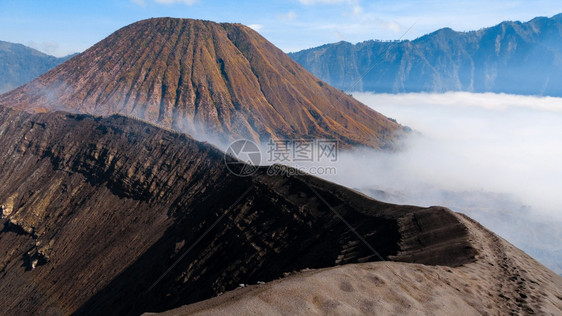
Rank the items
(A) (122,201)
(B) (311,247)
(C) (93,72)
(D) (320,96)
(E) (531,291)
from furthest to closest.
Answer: (D) (320,96) < (C) (93,72) < (A) (122,201) < (B) (311,247) < (E) (531,291)

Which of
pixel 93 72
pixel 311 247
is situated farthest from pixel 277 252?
pixel 93 72

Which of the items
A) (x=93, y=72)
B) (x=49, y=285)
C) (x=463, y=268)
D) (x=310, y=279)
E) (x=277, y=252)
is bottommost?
(x=49, y=285)

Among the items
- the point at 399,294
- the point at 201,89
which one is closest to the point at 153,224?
the point at 399,294

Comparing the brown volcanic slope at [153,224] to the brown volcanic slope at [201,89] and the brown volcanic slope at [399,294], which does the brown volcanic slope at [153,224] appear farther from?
the brown volcanic slope at [201,89]

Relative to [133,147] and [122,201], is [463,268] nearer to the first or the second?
[122,201]

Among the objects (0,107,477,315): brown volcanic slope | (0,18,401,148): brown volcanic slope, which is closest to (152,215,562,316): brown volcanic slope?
(0,107,477,315): brown volcanic slope

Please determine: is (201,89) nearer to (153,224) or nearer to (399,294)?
(153,224)

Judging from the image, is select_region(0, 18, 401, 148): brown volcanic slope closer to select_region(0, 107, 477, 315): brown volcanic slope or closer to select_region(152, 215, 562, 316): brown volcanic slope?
select_region(0, 107, 477, 315): brown volcanic slope
